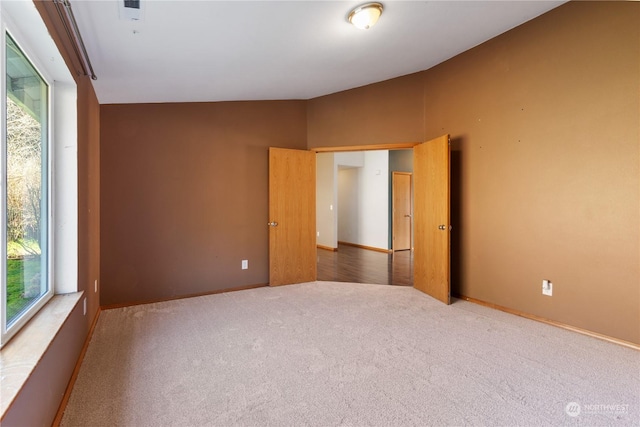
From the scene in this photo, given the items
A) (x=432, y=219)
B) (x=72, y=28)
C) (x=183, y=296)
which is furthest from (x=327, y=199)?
(x=72, y=28)

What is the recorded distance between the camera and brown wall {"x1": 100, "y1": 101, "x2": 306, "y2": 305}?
345cm

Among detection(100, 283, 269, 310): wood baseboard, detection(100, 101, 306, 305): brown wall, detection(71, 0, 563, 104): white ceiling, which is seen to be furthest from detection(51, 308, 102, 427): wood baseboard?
detection(71, 0, 563, 104): white ceiling

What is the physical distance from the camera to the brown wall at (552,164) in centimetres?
243

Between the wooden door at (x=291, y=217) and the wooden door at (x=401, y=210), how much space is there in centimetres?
320

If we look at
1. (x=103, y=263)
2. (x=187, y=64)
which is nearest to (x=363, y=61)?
(x=187, y=64)

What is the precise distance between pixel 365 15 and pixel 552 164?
6.82 feet

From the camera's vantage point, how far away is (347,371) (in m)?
2.06

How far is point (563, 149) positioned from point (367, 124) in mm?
2207

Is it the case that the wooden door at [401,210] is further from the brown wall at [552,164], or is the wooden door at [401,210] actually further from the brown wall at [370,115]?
the brown wall at [552,164]

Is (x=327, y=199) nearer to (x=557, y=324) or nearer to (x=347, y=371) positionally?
(x=557, y=324)

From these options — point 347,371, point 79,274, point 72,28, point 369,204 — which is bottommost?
point 347,371

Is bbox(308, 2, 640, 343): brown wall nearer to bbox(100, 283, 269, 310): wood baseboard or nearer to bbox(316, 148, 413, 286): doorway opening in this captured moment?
bbox(100, 283, 269, 310): wood baseboard

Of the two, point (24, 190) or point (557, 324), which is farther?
point (557, 324)

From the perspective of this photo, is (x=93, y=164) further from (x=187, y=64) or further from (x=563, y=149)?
(x=563, y=149)
